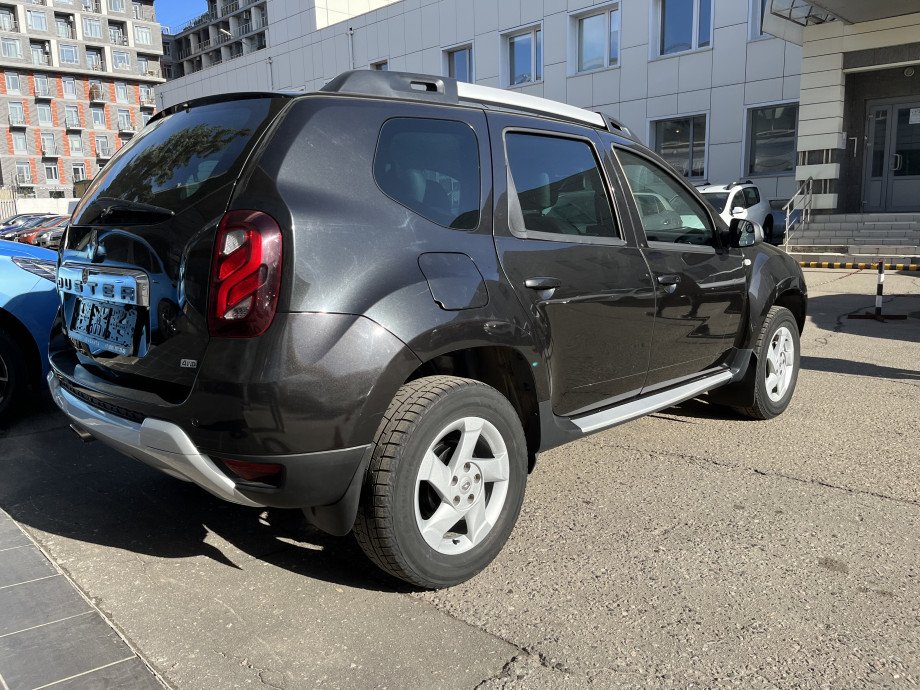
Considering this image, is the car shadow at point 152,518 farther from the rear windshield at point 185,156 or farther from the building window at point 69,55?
the building window at point 69,55

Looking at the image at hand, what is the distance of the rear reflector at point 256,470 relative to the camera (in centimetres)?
238

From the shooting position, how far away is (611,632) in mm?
2480

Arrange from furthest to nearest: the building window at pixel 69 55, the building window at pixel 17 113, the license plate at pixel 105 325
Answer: the building window at pixel 69 55 < the building window at pixel 17 113 < the license plate at pixel 105 325

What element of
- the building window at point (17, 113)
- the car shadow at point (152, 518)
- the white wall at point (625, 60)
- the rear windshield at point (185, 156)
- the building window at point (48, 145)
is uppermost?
the building window at point (17, 113)

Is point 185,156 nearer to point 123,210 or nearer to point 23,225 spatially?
point 123,210

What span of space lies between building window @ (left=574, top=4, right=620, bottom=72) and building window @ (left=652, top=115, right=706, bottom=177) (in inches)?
110

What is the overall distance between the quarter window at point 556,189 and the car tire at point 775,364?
172 cm

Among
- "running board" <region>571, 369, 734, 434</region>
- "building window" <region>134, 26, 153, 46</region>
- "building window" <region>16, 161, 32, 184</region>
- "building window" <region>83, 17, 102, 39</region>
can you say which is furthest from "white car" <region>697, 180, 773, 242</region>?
"building window" <region>134, 26, 153, 46</region>

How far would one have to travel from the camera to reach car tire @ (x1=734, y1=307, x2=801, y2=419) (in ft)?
15.3

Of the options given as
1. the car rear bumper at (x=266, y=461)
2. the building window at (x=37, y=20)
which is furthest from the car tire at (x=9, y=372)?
the building window at (x=37, y=20)

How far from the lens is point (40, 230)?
95.7 feet

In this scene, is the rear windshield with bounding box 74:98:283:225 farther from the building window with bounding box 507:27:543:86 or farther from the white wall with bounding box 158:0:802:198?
the building window with bounding box 507:27:543:86

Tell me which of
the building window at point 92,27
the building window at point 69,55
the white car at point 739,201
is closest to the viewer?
the white car at point 739,201

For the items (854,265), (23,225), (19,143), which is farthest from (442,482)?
(19,143)
